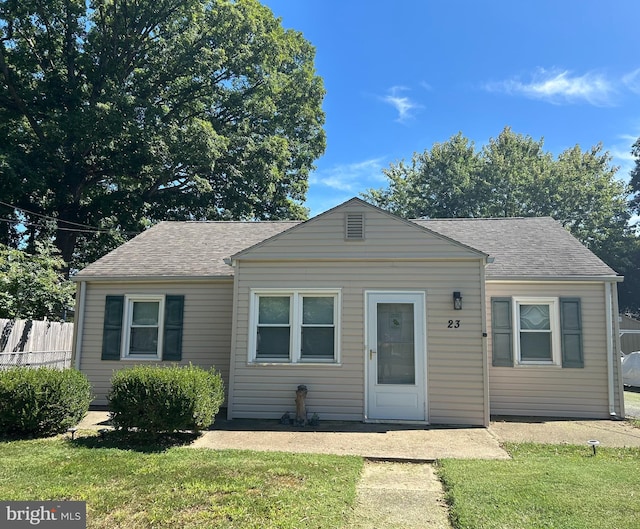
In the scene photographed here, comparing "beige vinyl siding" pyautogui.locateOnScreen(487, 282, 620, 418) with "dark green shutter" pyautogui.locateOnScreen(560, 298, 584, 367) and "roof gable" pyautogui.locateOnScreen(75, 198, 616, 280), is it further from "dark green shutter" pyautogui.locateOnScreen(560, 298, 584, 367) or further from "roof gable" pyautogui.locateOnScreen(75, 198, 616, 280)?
"roof gable" pyautogui.locateOnScreen(75, 198, 616, 280)

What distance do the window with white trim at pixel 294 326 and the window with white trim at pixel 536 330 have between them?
12.6 ft

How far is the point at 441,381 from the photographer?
7.77 metres

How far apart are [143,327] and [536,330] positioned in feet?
26.2

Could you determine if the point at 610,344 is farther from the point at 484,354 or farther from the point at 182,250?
the point at 182,250

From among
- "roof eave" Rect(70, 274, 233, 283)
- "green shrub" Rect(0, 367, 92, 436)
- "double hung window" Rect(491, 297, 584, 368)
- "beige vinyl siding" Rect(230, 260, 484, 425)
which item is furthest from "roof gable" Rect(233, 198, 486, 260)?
"green shrub" Rect(0, 367, 92, 436)

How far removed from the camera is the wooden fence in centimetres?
1131

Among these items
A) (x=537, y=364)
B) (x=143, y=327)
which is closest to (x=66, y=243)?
(x=143, y=327)

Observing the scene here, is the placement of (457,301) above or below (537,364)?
above

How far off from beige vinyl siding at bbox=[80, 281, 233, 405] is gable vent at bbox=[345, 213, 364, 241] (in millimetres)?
2836

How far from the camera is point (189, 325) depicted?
30.9ft

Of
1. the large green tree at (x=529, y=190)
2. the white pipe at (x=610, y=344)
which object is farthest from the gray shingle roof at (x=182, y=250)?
the large green tree at (x=529, y=190)

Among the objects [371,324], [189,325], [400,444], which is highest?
[371,324]

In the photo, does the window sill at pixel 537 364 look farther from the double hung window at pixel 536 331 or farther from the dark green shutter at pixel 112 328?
the dark green shutter at pixel 112 328

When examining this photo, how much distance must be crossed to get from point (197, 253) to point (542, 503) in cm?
838
